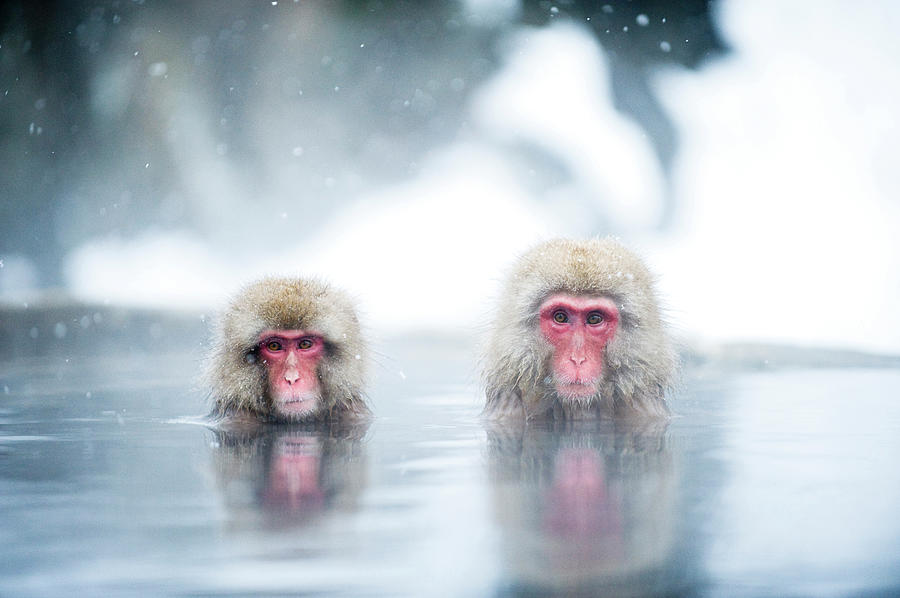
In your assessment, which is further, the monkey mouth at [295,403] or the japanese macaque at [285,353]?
the japanese macaque at [285,353]

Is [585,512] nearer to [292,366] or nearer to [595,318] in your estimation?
[595,318]

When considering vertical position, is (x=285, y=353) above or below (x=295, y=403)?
above

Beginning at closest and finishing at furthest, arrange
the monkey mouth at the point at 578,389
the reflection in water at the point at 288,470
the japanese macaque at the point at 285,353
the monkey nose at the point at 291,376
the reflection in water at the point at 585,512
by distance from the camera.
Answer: the reflection in water at the point at 585,512, the reflection in water at the point at 288,470, the monkey mouth at the point at 578,389, the monkey nose at the point at 291,376, the japanese macaque at the point at 285,353

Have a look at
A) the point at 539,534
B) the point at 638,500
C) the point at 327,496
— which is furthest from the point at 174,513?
the point at 638,500

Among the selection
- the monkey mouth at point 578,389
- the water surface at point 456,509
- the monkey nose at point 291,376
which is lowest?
the water surface at point 456,509

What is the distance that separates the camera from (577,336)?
450 cm

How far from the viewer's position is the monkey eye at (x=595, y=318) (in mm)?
4555

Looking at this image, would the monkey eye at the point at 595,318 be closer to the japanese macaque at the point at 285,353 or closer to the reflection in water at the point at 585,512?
the reflection in water at the point at 585,512

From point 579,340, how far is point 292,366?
1.25 m

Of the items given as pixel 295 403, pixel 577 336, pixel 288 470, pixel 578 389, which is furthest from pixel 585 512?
pixel 295 403

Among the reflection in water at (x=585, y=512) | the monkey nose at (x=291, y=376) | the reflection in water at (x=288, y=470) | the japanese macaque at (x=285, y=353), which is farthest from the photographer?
the japanese macaque at (x=285, y=353)

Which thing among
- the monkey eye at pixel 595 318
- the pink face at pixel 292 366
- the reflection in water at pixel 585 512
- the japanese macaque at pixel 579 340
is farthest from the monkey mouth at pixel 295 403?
the monkey eye at pixel 595 318

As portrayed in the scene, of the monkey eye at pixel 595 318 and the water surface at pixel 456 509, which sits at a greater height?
the monkey eye at pixel 595 318

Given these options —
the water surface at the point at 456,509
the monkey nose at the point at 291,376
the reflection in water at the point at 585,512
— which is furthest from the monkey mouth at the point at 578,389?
the monkey nose at the point at 291,376
